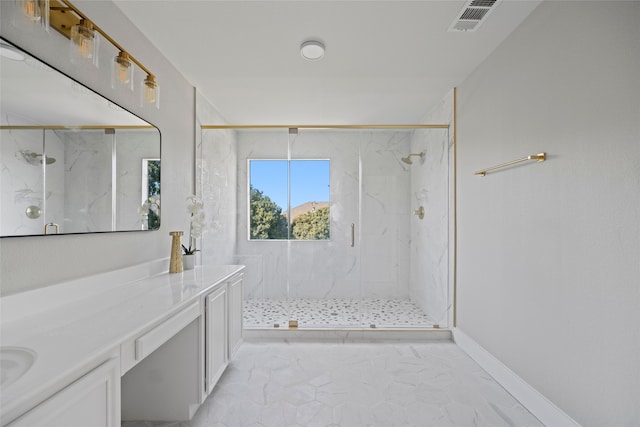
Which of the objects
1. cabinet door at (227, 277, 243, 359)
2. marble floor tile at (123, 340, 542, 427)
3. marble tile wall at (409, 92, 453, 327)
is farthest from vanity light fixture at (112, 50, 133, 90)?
marble tile wall at (409, 92, 453, 327)

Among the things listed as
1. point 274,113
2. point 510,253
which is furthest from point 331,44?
point 510,253

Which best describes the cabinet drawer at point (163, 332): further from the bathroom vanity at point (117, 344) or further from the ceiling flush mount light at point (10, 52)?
the ceiling flush mount light at point (10, 52)

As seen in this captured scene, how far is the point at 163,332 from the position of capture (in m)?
1.34

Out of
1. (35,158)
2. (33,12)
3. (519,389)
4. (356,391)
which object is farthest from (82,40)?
(519,389)

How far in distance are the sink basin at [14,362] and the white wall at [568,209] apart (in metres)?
2.14

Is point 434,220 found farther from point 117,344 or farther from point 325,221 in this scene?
point 117,344

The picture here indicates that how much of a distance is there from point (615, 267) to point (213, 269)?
7.81ft

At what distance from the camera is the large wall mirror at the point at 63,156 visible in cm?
121

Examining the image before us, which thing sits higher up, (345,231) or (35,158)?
(35,158)

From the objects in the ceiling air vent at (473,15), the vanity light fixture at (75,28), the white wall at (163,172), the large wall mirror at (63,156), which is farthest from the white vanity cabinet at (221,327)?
the ceiling air vent at (473,15)

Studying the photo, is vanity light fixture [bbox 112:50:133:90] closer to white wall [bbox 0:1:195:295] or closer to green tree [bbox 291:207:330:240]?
white wall [bbox 0:1:195:295]

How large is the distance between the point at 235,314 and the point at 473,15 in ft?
8.51

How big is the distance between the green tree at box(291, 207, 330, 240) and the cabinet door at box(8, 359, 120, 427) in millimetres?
2497

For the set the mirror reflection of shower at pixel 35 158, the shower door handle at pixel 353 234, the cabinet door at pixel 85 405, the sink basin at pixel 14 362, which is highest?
the mirror reflection of shower at pixel 35 158
